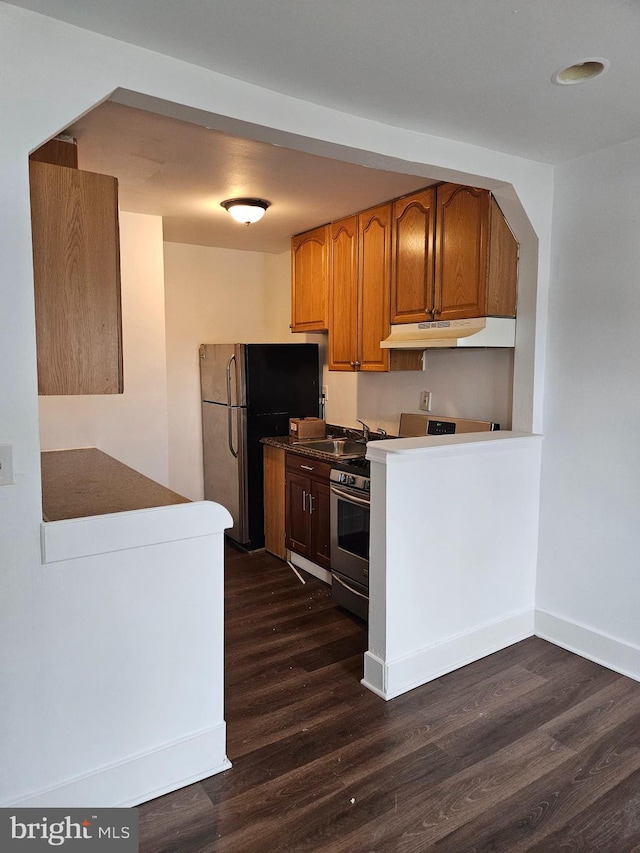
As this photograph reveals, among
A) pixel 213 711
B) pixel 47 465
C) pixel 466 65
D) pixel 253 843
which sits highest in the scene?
pixel 466 65

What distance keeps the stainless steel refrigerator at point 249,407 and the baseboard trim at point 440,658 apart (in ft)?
6.72

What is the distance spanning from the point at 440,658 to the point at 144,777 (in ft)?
4.69

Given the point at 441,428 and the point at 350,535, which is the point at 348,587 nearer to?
the point at 350,535

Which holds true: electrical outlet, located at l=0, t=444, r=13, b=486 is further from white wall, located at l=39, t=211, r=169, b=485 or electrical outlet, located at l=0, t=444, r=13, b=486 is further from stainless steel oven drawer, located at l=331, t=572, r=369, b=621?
white wall, located at l=39, t=211, r=169, b=485

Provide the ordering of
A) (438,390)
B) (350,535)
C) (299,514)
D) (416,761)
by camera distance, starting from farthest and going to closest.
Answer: (299,514) → (438,390) → (350,535) → (416,761)

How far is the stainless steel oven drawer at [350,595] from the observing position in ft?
10.9

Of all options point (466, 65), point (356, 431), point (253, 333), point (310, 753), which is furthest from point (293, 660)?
point (253, 333)

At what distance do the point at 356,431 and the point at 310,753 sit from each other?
258 cm

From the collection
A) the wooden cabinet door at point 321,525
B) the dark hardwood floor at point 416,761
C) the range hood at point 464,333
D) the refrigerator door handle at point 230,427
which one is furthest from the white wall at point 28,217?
the refrigerator door handle at point 230,427

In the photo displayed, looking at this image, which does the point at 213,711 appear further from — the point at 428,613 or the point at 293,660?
the point at 428,613

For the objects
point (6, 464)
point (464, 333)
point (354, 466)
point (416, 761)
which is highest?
point (464, 333)

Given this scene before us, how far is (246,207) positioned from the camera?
355 cm

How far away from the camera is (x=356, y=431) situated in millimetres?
4516

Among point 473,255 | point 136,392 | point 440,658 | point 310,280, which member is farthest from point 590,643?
point 136,392
